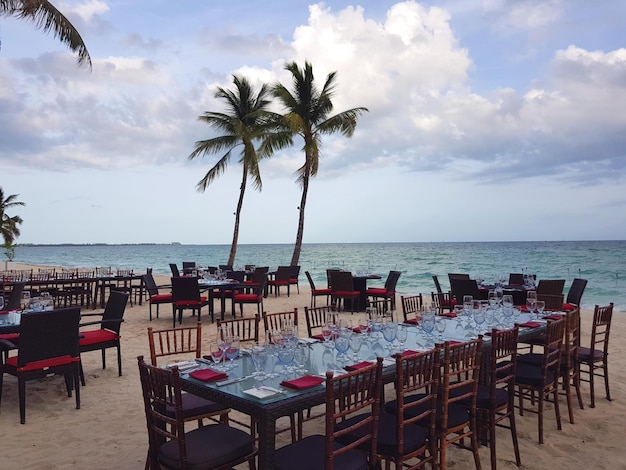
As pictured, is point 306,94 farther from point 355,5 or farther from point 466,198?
point 466,198

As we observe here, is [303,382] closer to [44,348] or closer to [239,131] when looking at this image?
[44,348]

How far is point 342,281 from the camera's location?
34.9 ft

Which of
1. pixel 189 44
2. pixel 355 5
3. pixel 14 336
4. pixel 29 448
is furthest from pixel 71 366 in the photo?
pixel 355 5

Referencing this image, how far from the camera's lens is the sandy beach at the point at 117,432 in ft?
11.1

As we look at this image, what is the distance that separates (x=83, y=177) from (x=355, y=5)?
64.2ft

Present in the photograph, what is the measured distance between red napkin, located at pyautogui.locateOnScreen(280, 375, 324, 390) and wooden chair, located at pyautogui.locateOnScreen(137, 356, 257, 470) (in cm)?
38

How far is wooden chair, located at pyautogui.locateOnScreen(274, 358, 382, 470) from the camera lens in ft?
7.25

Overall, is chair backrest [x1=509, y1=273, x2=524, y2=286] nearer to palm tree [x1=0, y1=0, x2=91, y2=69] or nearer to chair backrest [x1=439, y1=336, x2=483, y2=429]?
chair backrest [x1=439, y1=336, x2=483, y2=429]

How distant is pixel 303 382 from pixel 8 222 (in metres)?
34.4

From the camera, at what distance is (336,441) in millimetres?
2701

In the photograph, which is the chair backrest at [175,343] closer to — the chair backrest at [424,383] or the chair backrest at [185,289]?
the chair backrest at [424,383]

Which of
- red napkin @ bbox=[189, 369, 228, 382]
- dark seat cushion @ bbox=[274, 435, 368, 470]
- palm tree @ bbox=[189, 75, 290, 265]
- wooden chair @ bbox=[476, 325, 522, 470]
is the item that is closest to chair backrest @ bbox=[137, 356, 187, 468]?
red napkin @ bbox=[189, 369, 228, 382]

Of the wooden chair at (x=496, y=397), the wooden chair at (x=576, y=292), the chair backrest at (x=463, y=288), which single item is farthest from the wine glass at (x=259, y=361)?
the wooden chair at (x=576, y=292)

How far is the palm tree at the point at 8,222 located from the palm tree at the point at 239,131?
61.9 ft
